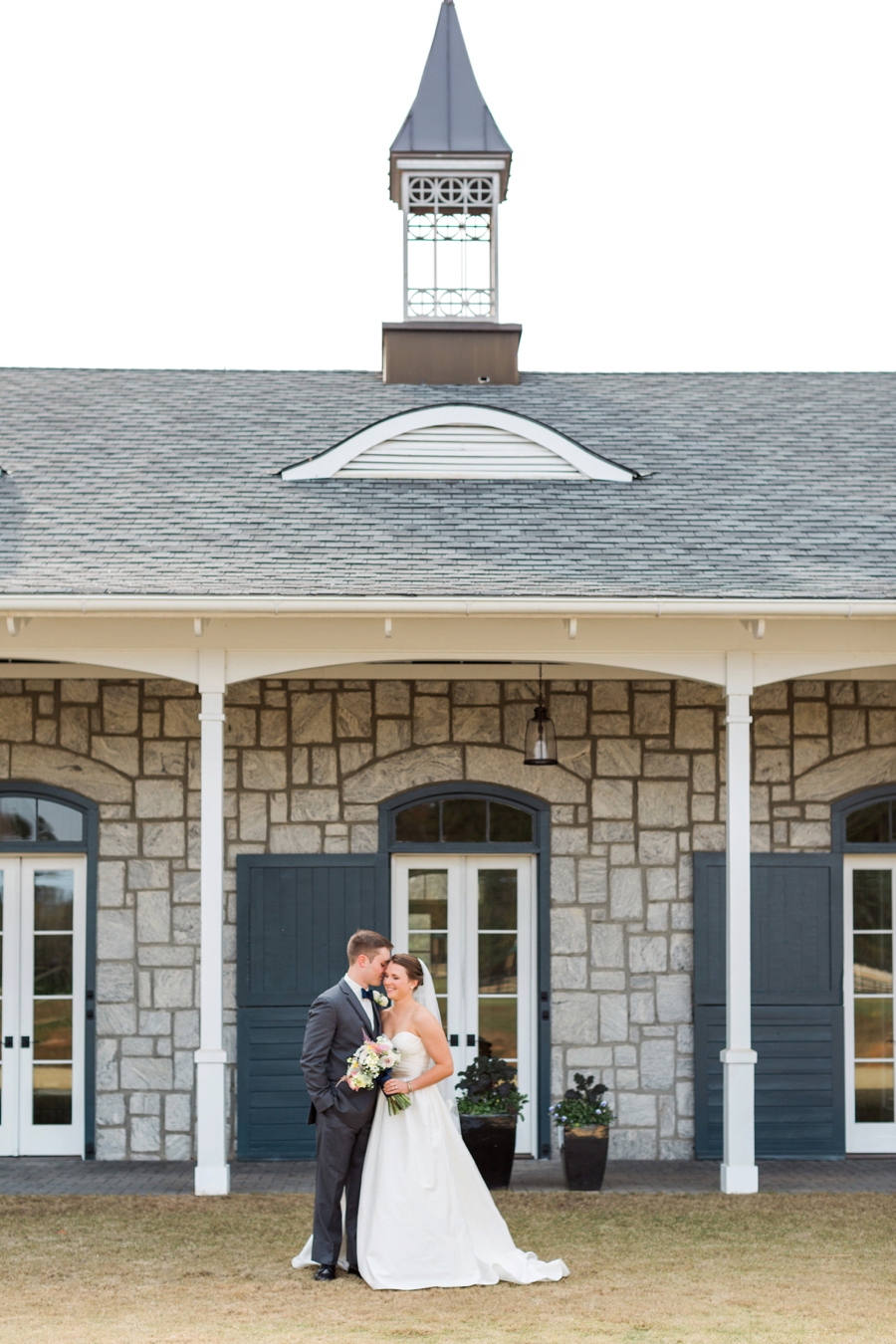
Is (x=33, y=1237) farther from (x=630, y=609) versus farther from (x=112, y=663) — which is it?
(x=630, y=609)

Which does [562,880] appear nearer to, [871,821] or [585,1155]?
[585,1155]

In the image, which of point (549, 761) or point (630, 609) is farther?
point (549, 761)

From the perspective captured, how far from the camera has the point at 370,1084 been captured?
6551 millimetres

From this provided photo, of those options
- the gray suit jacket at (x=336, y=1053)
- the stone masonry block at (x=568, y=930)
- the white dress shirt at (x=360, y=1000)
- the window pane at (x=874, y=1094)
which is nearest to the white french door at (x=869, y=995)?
the window pane at (x=874, y=1094)

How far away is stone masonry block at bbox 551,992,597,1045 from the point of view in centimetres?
983

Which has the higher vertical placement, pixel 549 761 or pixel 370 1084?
pixel 549 761

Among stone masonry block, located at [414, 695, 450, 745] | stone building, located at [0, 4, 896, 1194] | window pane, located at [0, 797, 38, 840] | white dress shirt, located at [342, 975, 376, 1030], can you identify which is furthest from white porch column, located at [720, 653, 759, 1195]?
window pane, located at [0, 797, 38, 840]

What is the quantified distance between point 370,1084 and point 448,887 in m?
3.50

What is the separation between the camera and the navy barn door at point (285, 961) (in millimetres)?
9695

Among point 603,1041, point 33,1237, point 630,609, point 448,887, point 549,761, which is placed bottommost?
point 33,1237

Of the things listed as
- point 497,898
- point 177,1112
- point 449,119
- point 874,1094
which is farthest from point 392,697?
Result: point 449,119

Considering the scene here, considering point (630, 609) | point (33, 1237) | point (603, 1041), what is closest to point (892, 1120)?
point (603, 1041)

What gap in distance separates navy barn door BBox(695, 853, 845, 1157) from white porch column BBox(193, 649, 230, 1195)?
3.32 m

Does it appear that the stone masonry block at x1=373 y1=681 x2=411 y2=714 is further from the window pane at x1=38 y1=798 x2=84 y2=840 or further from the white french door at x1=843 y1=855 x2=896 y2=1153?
the white french door at x1=843 y1=855 x2=896 y2=1153
